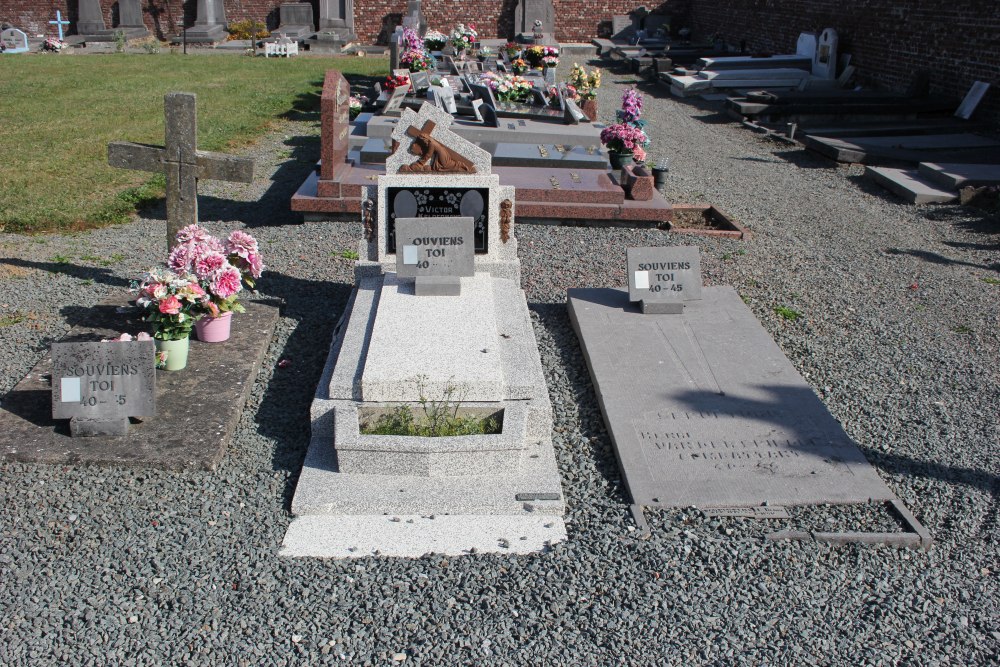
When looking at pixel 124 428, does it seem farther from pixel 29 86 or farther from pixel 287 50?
pixel 287 50

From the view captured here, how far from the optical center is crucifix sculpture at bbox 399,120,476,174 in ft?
22.1

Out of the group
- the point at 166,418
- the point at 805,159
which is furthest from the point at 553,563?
the point at 805,159

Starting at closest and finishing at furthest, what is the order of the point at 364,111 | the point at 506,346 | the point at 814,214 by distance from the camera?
the point at 506,346
the point at 814,214
the point at 364,111

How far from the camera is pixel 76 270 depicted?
299 inches

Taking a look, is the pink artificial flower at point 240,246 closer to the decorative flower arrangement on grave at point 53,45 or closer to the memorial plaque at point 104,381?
the memorial plaque at point 104,381

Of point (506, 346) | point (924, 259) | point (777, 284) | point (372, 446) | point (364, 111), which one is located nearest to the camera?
point (372, 446)

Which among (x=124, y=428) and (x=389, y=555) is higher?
(x=124, y=428)

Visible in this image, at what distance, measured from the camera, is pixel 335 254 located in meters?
8.35

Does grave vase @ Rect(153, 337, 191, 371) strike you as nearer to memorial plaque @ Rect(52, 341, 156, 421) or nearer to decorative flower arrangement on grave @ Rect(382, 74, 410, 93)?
memorial plaque @ Rect(52, 341, 156, 421)

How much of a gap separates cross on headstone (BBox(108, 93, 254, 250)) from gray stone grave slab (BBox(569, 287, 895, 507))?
292 cm

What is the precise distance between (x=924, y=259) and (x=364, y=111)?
351 inches

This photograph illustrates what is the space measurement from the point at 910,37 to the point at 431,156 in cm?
1420

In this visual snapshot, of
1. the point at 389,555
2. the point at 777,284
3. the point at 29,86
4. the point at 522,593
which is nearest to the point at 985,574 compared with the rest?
→ the point at 522,593

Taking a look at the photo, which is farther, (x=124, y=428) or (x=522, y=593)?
(x=124, y=428)
